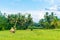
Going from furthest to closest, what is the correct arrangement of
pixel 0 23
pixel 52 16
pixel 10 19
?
pixel 52 16, pixel 10 19, pixel 0 23

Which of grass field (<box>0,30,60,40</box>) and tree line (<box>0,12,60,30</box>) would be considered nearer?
grass field (<box>0,30,60,40</box>)

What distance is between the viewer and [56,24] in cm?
9088

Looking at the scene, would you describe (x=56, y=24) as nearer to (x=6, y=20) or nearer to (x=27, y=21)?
(x=27, y=21)

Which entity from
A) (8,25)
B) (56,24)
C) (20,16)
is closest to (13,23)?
(8,25)

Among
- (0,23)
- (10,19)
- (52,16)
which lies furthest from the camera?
(52,16)

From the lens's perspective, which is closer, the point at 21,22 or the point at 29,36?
the point at 29,36

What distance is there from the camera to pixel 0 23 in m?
87.8

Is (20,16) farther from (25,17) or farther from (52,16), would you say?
(52,16)

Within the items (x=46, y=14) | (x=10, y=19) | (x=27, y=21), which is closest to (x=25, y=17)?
(x=27, y=21)

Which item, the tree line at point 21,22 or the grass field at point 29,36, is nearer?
the grass field at point 29,36

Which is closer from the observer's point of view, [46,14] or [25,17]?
[25,17]

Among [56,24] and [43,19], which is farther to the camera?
[43,19]

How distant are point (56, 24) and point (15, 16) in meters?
20.6

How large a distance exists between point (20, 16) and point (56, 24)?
61.9 ft
